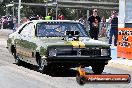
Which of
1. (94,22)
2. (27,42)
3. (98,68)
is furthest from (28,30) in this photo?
(94,22)

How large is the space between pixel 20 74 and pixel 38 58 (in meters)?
0.63

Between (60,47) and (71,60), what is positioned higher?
(60,47)

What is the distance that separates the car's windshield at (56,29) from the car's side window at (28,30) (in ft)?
0.90

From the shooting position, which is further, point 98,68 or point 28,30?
point 28,30

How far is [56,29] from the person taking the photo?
12602 mm

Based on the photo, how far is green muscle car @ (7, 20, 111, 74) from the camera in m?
11.2

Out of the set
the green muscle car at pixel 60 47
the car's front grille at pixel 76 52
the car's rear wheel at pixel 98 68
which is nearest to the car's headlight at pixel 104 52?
the green muscle car at pixel 60 47

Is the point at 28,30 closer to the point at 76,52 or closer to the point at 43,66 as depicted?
the point at 43,66

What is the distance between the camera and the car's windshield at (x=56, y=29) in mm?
12430

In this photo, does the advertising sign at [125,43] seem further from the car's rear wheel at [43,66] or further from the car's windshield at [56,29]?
the car's rear wheel at [43,66]

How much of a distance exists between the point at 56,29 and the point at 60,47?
151 cm

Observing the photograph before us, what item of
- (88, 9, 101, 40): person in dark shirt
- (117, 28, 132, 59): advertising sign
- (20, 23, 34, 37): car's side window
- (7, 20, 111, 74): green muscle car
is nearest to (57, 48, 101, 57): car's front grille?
(7, 20, 111, 74): green muscle car

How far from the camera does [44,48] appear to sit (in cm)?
1138

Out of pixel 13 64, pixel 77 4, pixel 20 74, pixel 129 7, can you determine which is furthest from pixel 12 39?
pixel 77 4
